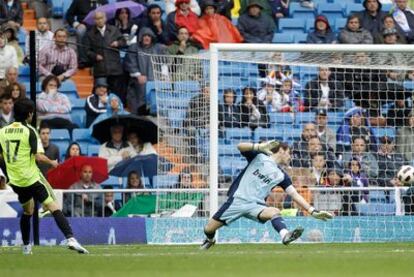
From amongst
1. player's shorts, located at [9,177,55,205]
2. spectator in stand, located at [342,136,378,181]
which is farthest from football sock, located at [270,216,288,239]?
spectator in stand, located at [342,136,378,181]

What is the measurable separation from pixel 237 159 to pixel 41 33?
18.3 feet

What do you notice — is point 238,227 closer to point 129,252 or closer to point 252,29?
point 129,252

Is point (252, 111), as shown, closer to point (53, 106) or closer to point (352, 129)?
point (352, 129)

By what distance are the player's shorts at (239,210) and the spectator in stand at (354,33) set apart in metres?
9.39

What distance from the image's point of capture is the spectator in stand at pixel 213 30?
26.4 metres

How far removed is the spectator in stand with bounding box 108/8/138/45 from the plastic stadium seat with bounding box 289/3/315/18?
378cm

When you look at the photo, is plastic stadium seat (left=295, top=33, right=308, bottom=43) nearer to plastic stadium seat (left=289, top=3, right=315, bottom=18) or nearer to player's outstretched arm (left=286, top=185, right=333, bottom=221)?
plastic stadium seat (left=289, top=3, right=315, bottom=18)

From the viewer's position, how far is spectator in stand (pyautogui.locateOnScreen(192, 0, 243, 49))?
2636 cm

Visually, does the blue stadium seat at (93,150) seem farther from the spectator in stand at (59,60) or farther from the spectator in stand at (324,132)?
the spectator in stand at (324,132)

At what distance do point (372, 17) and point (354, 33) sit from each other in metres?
0.70

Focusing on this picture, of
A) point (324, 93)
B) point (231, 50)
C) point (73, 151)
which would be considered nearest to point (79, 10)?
point (73, 151)

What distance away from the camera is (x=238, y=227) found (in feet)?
68.8

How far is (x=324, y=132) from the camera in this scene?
2231 centimetres

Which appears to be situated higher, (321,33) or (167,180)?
(321,33)
